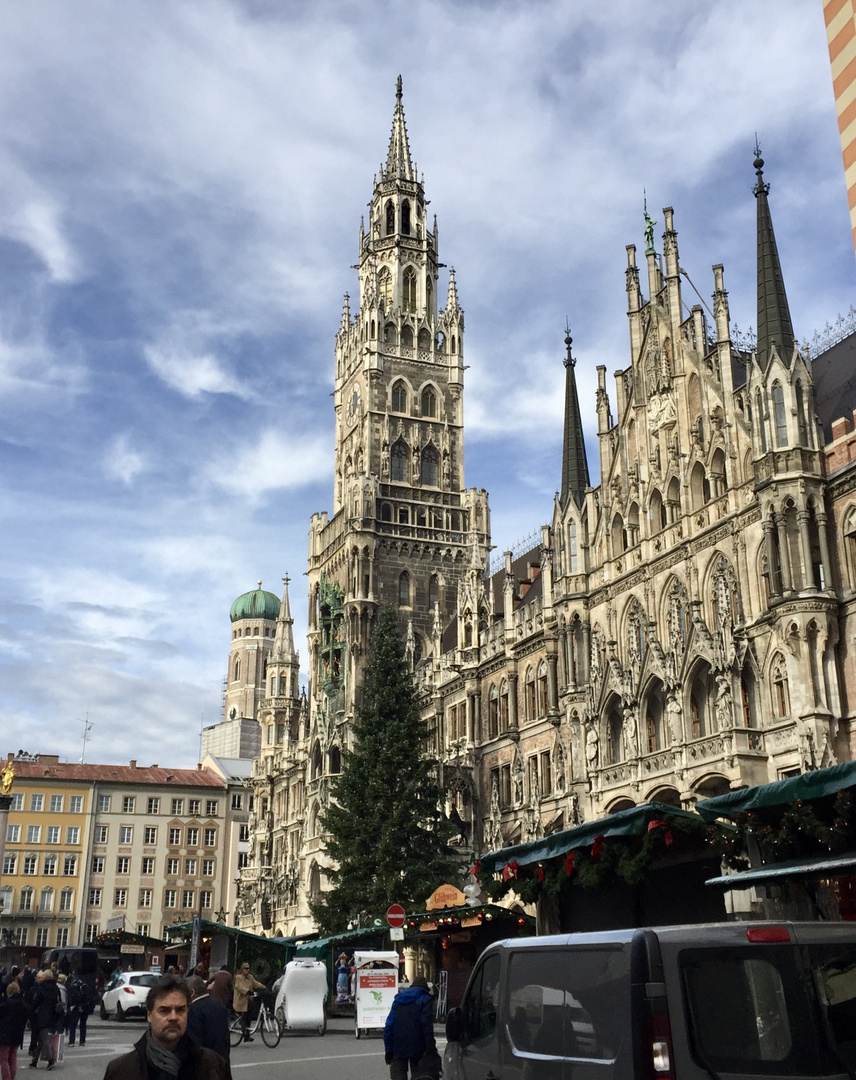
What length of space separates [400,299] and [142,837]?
44.4 m

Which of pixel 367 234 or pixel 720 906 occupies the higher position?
pixel 367 234

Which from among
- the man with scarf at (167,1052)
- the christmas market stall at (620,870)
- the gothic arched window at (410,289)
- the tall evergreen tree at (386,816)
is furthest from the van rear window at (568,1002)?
the gothic arched window at (410,289)

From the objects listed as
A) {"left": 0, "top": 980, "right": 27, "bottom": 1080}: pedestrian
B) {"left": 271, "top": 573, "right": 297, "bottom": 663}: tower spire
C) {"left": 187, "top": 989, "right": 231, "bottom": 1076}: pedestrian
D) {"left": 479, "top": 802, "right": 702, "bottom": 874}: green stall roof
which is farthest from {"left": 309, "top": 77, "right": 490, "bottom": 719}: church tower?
{"left": 187, "top": 989, "right": 231, "bottom": 1076}: pedestrian

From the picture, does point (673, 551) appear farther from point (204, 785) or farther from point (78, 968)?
point (204, 785)

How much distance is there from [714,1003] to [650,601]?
27783mm

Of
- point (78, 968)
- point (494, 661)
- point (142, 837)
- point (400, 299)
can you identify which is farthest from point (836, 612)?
point (142, 837)

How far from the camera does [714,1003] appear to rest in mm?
8125

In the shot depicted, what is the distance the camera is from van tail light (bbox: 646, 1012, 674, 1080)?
8039 millimetres

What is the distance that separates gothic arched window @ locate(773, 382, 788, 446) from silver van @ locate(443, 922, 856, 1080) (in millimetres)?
23158

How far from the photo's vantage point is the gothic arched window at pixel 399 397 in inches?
2702

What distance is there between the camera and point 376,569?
6309 centimetres

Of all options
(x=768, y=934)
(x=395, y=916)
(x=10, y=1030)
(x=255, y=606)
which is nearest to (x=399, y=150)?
(x=395, y=916)

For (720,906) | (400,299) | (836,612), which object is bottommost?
(720,906)

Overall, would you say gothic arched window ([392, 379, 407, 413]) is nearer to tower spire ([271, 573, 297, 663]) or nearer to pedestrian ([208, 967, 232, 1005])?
tower spire ([271, 573, 297, 663])
